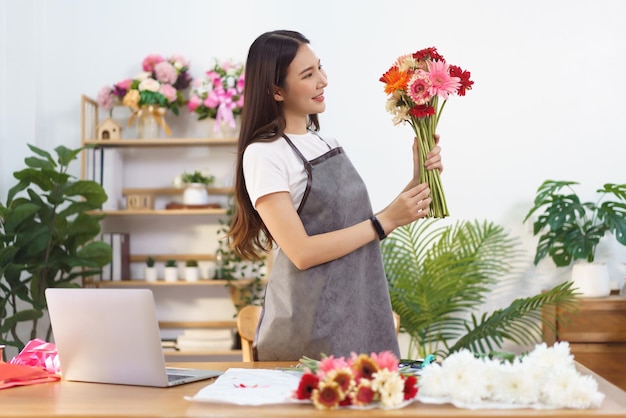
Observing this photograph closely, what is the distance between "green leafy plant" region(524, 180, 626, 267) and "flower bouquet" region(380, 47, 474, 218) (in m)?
2.78

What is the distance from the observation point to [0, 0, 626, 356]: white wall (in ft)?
16.4

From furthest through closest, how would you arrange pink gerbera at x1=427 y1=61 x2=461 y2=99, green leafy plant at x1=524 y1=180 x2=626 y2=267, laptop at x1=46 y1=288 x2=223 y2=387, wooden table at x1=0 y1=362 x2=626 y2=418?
green leafy plant at x1=524 y1=180 x2=626 y2=267
pink gerbera at x1=427 y1=61 x2=461 y2=99
laptop at x1=46 y1=288 x2=223 y2=387
wooden table at x1=0 y1=362 x2=626 y2=418

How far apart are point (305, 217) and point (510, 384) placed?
77 centimetres

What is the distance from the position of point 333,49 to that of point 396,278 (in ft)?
4.77

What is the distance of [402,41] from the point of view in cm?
508

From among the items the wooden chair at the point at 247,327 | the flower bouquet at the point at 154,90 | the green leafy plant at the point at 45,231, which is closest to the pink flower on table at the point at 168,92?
the flower bouquet at the point at 154,90

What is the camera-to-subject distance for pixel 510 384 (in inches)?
52.8

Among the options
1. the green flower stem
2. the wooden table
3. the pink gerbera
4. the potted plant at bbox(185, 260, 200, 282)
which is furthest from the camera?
the potted plant at bbox(185, 260, 200, 282)

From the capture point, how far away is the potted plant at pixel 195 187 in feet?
16.1

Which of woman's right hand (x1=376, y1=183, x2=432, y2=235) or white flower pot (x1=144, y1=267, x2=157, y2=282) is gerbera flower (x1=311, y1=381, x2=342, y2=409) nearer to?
woman's right hand (x1=376, y1=183, x2=432, y2=235)

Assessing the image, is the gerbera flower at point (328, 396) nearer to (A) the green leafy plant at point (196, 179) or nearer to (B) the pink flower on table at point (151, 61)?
(A) the green leafy plant at point (196, 179)

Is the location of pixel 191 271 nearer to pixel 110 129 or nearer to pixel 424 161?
pixel 110 129

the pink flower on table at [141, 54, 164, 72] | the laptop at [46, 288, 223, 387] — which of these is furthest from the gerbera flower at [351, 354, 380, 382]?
the pink flower on table at [141, 54, 164, 72]

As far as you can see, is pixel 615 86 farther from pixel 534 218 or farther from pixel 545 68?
pixel 534 218
